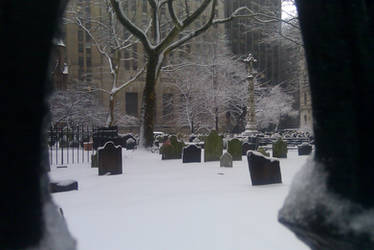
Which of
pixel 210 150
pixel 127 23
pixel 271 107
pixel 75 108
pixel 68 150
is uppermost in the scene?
pixel 127 23

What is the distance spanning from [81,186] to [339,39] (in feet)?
21.1

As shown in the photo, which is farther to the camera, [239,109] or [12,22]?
[239,109]

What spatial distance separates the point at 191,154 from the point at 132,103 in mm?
35933

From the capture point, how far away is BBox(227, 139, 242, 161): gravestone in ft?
38.0

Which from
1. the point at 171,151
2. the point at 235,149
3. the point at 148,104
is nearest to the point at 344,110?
the point at 235,149

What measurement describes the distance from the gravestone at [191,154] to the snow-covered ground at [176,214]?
332 centimetres

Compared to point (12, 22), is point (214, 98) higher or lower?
higher

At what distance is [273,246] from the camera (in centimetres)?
319

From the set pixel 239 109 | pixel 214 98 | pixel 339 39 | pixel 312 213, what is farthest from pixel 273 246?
pixel 239 109

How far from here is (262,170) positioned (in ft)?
20.8

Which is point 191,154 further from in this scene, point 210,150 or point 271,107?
point 271,107

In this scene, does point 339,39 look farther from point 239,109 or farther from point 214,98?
point 239,109

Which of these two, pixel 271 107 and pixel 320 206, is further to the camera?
pixel 271 107

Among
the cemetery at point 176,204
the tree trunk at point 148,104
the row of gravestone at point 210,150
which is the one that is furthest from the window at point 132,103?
the cemetery at point 176,204
